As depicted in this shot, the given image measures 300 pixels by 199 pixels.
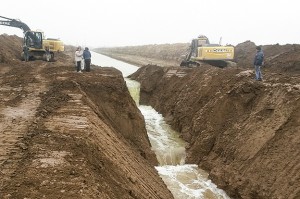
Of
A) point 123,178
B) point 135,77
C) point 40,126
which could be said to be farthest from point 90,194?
point 135,77

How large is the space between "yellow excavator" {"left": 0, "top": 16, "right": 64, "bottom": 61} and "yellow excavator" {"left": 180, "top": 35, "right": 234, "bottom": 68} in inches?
444

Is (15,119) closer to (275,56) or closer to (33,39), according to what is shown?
(33,39)

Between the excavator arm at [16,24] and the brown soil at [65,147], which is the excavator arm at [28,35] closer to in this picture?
the excavator arm at [16,24]

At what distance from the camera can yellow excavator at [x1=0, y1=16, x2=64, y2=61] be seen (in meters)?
27.5

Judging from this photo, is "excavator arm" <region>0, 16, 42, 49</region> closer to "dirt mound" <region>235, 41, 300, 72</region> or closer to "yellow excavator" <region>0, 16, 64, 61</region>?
"yellow excavator" <region>0, 16, 64, 61</region>

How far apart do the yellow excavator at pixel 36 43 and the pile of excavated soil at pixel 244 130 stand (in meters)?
13.5

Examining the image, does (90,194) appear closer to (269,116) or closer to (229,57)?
(269,116)

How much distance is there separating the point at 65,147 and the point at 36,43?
2273cm

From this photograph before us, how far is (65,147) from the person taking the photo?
279 inches

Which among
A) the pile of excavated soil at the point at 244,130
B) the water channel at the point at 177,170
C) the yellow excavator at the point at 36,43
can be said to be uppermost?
the yellow excavator at the point at 36,43

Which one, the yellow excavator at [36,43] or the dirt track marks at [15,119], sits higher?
the yellow excavator at [36,43]

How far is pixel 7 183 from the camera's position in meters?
5.61

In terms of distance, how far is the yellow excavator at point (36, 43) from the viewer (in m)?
27.5

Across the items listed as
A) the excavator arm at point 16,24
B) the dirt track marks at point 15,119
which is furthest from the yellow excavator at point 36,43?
the dirt track marks at point 15,119
